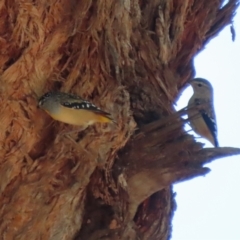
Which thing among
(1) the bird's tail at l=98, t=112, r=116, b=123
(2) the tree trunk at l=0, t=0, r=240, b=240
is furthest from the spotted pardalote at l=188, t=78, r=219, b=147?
(1) the bird's tail at l=98, t=112, r=116, b=123

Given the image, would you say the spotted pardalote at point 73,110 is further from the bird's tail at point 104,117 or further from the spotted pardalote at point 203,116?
the spotted pardalote at point 203,116

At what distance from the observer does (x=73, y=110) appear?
4.46m

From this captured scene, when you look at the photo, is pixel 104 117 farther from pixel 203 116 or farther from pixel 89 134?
pixel 203 116

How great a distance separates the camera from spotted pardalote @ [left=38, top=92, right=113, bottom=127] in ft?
14.4

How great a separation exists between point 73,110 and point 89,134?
0.23 metres

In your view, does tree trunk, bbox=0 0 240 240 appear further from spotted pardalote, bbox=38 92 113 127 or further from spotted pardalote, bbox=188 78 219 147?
spotted pardalote, bbox=188 78 219 147

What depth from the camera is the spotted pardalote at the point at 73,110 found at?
4.38 meters

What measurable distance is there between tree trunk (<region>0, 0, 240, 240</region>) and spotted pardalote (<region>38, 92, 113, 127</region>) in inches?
4.0

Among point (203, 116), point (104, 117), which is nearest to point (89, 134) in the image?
point (104, 117)

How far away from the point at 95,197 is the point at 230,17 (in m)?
2.18

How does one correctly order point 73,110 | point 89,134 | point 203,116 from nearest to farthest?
point 73,110 → point 89,134 → point 203,116

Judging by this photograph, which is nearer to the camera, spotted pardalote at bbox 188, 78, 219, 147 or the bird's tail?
the bird's tail

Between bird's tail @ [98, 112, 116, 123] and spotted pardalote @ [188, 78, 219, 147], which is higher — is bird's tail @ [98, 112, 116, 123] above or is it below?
below

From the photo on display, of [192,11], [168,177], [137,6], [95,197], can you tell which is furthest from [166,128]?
[192,11]
